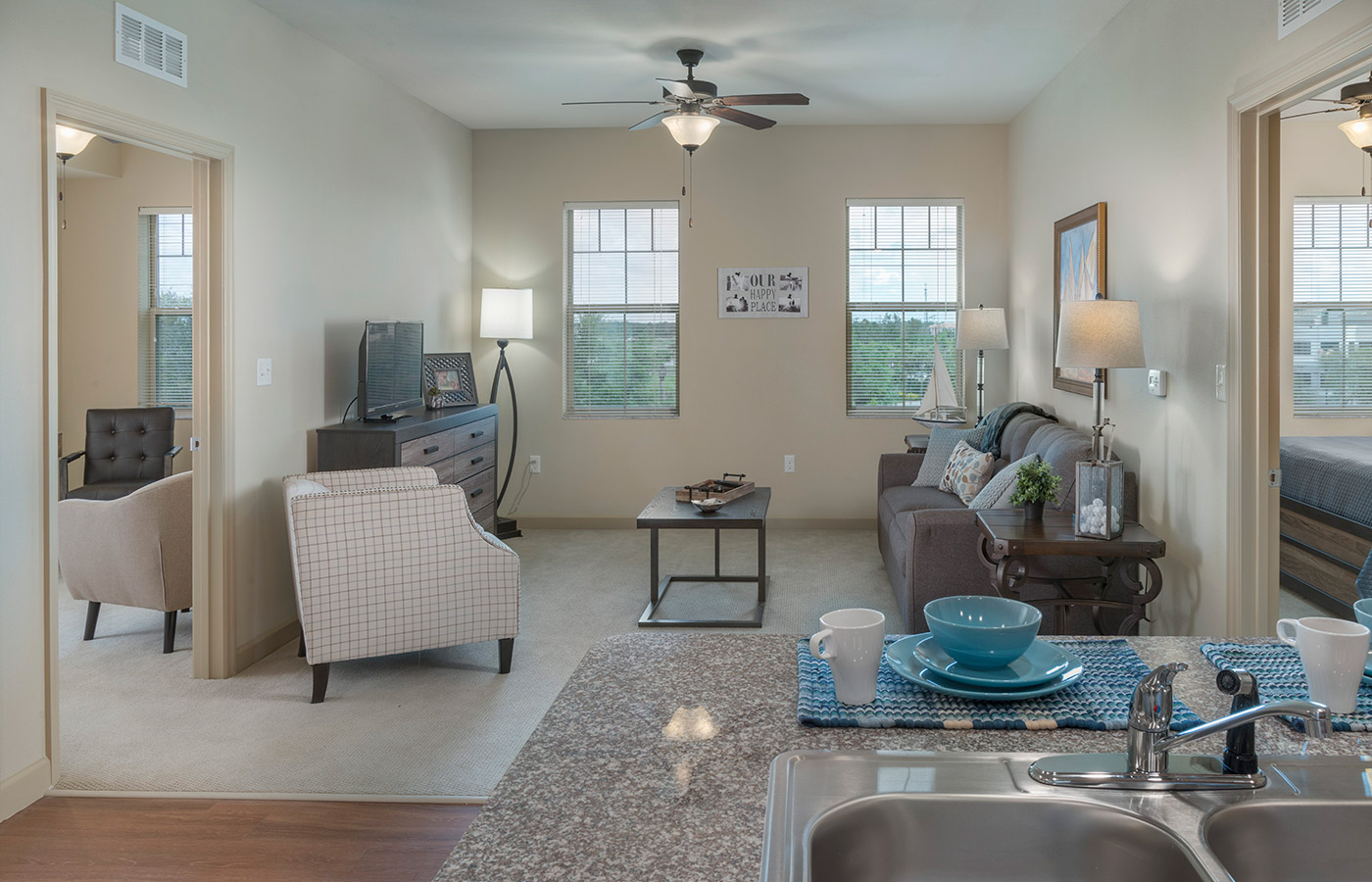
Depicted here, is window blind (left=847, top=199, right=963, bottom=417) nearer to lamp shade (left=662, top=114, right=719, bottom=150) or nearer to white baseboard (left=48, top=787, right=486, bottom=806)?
lamp shade (left=662, top=114, right=719, bottom=150)

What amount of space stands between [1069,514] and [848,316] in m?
3.08

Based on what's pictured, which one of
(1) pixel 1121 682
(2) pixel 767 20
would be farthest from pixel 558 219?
(1) pixel 1121 682

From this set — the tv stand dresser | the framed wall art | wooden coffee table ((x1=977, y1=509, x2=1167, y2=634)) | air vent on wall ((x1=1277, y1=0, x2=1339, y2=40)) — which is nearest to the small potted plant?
wooden coffee table ((x1=977, y1=509, x2=1167, y2=634))

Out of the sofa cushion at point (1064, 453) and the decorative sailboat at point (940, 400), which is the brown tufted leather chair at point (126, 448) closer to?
the decorative sailboat at point (940, 400)

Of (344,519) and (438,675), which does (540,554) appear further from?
(344,519)

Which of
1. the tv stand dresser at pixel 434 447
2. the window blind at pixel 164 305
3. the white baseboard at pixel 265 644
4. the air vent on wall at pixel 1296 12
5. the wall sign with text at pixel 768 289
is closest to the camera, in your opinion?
the air vent on wall at pixel 1296 12

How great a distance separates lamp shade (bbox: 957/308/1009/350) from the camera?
5.52 metres

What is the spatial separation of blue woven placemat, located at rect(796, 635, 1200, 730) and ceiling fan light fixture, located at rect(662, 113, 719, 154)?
370 cm

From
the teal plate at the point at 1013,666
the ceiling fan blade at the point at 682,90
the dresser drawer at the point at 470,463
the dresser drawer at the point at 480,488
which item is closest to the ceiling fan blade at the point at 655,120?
the ceiling fan blade at the point at 682,90

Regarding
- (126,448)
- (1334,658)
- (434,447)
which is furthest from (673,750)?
(126,448)

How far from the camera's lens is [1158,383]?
3.70m

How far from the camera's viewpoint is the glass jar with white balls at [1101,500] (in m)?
3.18

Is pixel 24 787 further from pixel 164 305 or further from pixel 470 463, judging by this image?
pixel 164 305

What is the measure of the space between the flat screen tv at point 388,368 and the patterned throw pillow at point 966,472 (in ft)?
9.42
